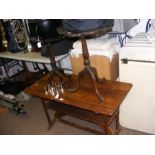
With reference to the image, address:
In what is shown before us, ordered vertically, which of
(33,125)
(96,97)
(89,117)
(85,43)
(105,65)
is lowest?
(33,125)

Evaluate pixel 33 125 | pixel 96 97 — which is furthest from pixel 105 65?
pixel 33 125

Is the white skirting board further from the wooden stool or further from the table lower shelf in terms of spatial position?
the wooden stool

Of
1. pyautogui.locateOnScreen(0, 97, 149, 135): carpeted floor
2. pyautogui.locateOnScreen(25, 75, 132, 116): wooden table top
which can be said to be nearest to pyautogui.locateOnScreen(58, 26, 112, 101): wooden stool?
pyautogui.locateOnScreen(25, 75, 132, 116): wooden table top

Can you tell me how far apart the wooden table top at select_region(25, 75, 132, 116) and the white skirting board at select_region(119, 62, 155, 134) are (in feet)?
0.30

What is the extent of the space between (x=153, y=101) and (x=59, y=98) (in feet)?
2.48

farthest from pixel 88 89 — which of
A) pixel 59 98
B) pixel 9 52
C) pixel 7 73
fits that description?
pixel 7 73

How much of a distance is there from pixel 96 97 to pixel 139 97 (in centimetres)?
40

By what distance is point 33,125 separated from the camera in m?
2.19

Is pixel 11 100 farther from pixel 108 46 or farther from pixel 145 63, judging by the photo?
pixel 145 63

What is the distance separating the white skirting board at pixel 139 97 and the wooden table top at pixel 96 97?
0.09m

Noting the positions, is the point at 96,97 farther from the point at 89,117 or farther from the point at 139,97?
the point at 139,97

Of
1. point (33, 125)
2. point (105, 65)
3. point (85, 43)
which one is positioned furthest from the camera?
point (33, 125)

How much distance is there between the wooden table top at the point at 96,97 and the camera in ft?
4.53

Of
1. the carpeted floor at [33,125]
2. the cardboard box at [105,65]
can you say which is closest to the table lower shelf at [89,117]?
the carpeted floor at [33,125]
